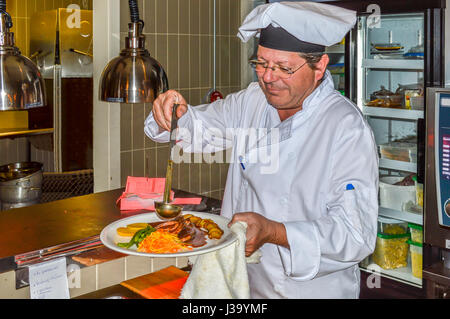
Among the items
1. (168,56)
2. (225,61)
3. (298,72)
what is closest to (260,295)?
(298,72)

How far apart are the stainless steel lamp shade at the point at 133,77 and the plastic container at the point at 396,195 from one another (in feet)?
6.07

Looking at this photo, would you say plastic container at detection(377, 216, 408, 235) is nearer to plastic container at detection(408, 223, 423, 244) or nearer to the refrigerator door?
the refrigerator door

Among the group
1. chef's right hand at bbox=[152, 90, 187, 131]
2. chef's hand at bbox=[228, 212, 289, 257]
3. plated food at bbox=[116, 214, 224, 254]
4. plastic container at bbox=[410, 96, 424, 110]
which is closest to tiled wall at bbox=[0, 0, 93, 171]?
plastic container at bbox=[410, 96, 424, 110]

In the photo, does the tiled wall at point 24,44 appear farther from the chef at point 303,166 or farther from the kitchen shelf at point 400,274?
the chef at point 303,166

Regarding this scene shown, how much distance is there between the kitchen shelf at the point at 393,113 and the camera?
3.05m

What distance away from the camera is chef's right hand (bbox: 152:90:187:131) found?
6.46 ft

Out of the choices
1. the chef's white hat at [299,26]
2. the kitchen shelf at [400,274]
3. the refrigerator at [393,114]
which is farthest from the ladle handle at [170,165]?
the kitchen shelf at [400,274]

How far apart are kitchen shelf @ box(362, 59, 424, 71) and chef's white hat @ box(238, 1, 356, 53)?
1431mm

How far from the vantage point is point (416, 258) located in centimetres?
328

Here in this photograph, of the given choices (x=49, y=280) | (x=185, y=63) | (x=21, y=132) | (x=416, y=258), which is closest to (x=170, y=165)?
(x=49, y=280)

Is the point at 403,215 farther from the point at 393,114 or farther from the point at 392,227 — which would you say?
the point at 393,114

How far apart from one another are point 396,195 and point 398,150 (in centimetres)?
27


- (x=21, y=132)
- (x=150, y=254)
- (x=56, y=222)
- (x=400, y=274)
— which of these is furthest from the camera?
(x=21, y=132)
